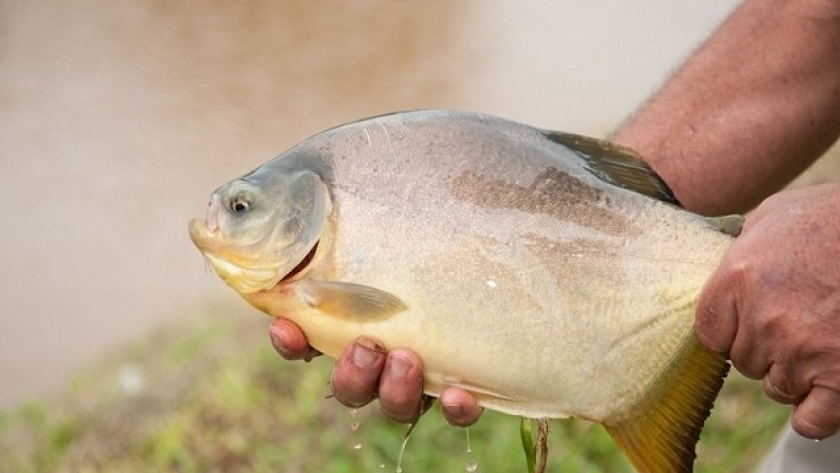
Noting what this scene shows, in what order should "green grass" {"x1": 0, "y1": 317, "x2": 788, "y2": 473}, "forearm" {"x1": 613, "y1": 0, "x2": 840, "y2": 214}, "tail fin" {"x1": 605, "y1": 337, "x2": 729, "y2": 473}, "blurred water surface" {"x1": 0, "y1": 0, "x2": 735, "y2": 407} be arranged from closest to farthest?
"tail fin" {"x1": 605, "y1": 337, "x2": 729, "y2": 473}, "forearm" {"x1": 613, "y1": 0, "x2": 840, "y2": 214}, "green grass" {"x1": 0, "y1": 317, "x2": 788, "y2": 473}, "blurred water surface" {"x1": 0, "y1": 0, "x2": 735, "y2": 407}

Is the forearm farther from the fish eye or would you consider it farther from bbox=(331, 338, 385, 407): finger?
the fish eye

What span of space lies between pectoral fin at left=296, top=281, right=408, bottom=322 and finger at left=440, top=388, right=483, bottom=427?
0.17 metres

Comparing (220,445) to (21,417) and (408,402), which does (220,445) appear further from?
(408,402)

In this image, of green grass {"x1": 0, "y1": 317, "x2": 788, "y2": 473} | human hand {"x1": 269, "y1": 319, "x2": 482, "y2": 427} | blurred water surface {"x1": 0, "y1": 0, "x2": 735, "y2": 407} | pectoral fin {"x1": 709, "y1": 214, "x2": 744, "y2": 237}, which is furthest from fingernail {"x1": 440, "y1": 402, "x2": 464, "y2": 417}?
blurred water surface {"x1": 0, "y1": 0, "x2": 735, "y2": 407}

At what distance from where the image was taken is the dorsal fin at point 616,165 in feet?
6.51

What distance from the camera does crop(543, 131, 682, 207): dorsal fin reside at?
198 centimetres

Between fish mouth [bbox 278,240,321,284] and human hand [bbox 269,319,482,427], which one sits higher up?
fish mouth [bbox 278,240,321,284]

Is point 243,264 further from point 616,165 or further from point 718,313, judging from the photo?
point 718,313

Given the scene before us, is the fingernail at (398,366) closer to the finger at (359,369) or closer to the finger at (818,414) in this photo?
the finger at (359,369)

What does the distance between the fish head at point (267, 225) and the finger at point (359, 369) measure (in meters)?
0.16

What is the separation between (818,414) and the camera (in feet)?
6.15

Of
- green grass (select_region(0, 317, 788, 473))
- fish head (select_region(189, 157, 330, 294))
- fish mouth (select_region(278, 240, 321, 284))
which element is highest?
fish head (select_region(189, 157, 330, 294))

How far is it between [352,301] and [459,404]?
0.26 meters

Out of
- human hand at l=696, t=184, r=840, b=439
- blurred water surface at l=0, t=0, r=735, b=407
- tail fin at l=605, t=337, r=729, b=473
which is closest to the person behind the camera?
human hand at l=696, t=184, r=840, b=439
